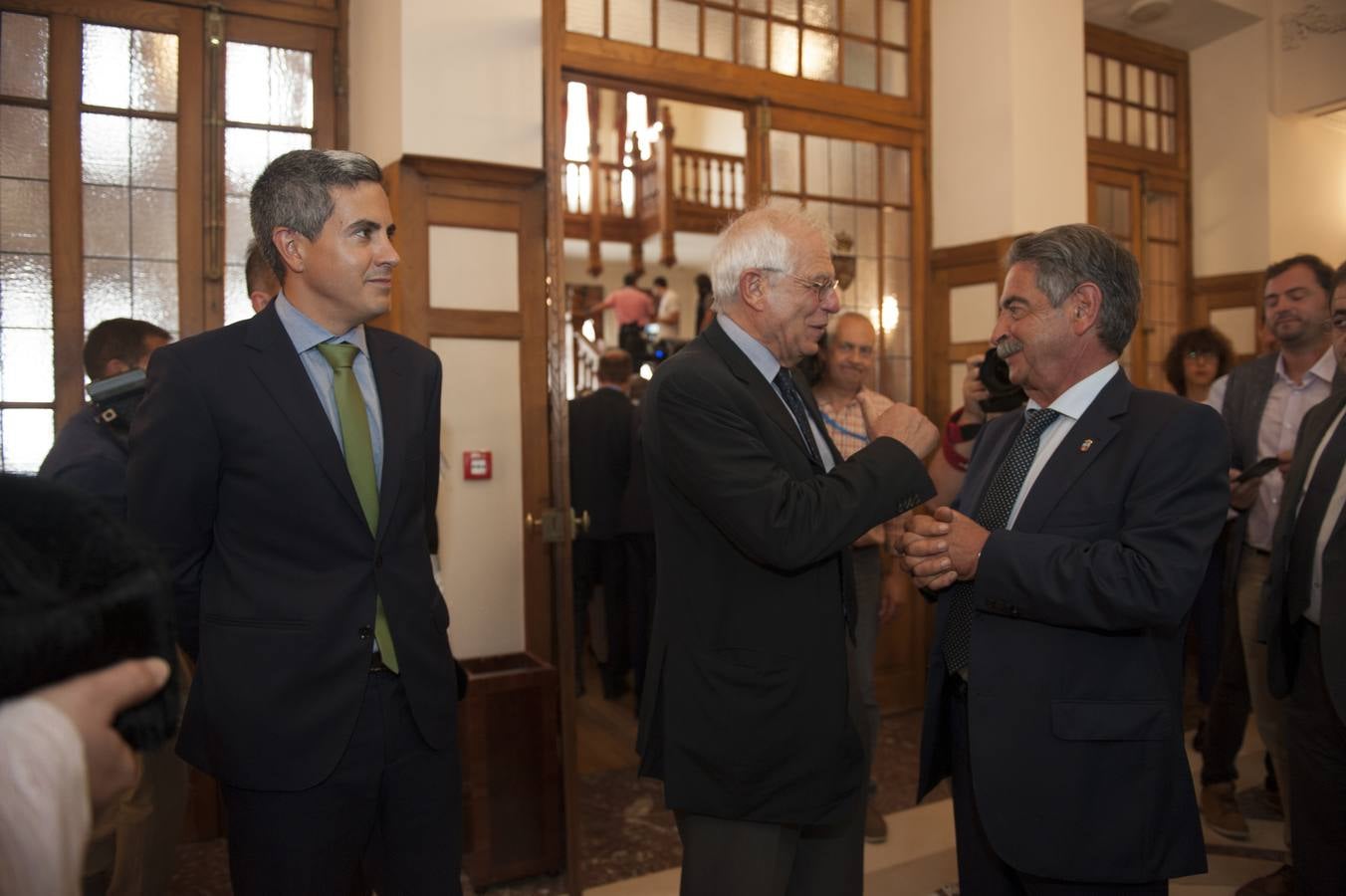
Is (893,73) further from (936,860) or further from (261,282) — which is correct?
(936,860)

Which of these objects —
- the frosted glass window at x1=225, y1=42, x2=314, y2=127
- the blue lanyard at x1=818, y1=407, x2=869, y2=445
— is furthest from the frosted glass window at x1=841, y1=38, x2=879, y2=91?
the frosted glass window at x1=225, y1=42, x2=314, y2=127

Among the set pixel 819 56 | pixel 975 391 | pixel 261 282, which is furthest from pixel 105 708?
pixel 819 56

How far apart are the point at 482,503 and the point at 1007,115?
317cm

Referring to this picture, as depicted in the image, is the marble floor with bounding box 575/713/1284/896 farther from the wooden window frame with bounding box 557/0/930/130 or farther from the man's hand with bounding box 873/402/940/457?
the wooden window frame with bounding box 557/0/930/130

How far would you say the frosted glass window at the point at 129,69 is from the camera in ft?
11.1

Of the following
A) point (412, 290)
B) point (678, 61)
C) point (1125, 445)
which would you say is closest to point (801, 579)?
point (1125, 445)

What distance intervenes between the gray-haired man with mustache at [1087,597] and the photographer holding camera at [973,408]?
1.05 ft

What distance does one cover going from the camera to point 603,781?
415 centimetres

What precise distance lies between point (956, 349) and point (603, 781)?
276cm

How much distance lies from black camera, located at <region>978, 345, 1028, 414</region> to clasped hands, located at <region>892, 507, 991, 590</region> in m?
0.65

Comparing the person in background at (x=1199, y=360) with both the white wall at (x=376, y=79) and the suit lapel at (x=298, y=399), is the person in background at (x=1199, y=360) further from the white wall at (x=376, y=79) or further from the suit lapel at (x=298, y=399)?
the suit lapel at (x=298, y=399)

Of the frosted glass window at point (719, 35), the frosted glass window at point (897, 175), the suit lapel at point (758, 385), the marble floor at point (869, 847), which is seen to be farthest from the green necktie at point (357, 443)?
the frosted glass window at point (897, 175)

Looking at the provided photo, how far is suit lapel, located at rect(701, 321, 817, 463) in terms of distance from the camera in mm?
1825

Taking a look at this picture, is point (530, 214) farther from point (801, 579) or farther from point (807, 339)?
point (801, 579)
